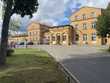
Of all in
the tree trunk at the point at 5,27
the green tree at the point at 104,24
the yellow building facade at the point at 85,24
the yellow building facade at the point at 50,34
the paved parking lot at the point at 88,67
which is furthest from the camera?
the yellow building facade at the point at 50,34

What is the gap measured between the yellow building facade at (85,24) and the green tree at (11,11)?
6623 centimetres

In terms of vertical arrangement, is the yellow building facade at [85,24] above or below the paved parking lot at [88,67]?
above

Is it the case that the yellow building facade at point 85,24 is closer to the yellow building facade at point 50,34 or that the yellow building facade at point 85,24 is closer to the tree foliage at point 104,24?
the yellow building facade at point 50,34

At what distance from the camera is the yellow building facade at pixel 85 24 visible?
98.2m

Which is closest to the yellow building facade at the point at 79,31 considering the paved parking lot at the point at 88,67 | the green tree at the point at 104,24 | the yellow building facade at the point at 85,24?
the yellow building facade at the point at 85,24

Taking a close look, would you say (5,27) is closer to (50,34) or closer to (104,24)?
(104,24)

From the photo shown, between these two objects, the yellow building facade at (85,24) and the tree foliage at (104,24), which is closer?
the tree foliage at (104,24)

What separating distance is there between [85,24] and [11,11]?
74.7 metres

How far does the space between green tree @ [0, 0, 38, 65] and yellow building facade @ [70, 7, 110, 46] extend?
66228 millimetres

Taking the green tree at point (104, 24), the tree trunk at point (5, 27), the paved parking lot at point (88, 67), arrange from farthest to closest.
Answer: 1. the green tree at point (104, 24)
2. the tree trunk at point (5, 27)
3. the paved parking lot at point (88, 67)

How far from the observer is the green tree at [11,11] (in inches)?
1148

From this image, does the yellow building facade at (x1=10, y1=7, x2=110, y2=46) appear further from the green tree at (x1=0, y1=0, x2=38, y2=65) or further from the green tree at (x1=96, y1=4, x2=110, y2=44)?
the green tree at (x1=0, y1=0, x2=38, y2=65)

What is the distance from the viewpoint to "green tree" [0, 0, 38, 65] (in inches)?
1148

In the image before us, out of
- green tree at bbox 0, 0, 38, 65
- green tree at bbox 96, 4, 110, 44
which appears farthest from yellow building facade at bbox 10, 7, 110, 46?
green tree at bbox 0, 0, 38, 65
